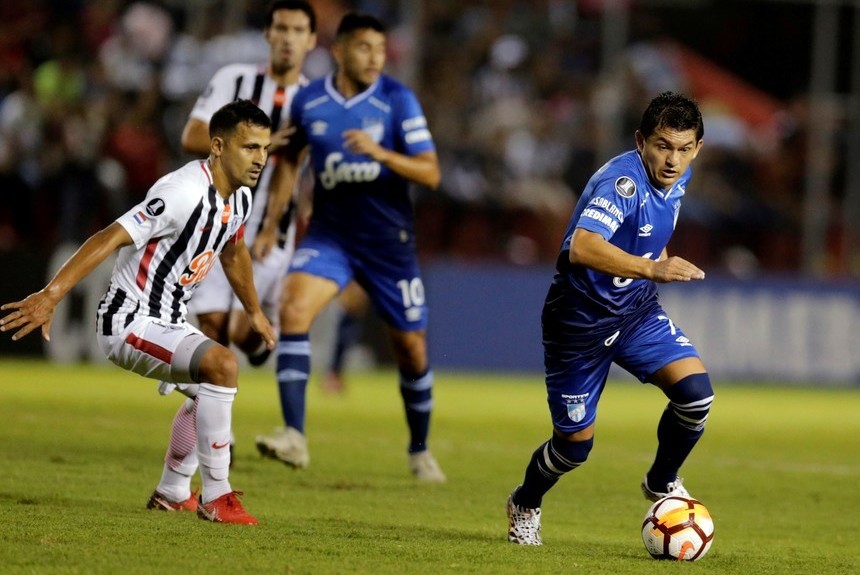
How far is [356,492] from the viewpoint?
8.02 m

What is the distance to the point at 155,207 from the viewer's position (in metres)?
6.37

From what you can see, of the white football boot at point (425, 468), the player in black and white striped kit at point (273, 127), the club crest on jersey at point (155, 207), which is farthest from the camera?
the player in black and white striped kit at point (273, 127)

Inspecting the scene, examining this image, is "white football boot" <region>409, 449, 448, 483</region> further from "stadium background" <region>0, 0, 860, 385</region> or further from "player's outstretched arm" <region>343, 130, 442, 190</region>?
"stadium background" <region>0, 0, 860, 385</region>

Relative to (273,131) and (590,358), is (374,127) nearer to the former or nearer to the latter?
(273,131)

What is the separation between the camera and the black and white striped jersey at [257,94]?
9.31m

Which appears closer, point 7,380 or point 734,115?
point 7,380

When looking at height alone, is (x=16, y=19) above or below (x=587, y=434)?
above

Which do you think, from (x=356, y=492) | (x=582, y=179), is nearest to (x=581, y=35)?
(x=582, y=179)

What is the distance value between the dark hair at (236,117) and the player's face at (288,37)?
2628mm

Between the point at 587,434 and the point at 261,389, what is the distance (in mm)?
8966

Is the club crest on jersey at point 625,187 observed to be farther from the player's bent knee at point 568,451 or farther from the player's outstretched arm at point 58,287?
the player's outstretched arm at point 58,287

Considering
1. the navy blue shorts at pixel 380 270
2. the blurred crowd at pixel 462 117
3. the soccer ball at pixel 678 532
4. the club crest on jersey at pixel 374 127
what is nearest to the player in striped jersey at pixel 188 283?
the soccer ball at pixel 678 532

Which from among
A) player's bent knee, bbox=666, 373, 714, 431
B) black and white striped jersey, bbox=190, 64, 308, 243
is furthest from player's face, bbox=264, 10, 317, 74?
player's bent knee, bbox=666, 373, 714, 431

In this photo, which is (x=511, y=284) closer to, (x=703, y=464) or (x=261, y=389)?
(x=261, y=389)
